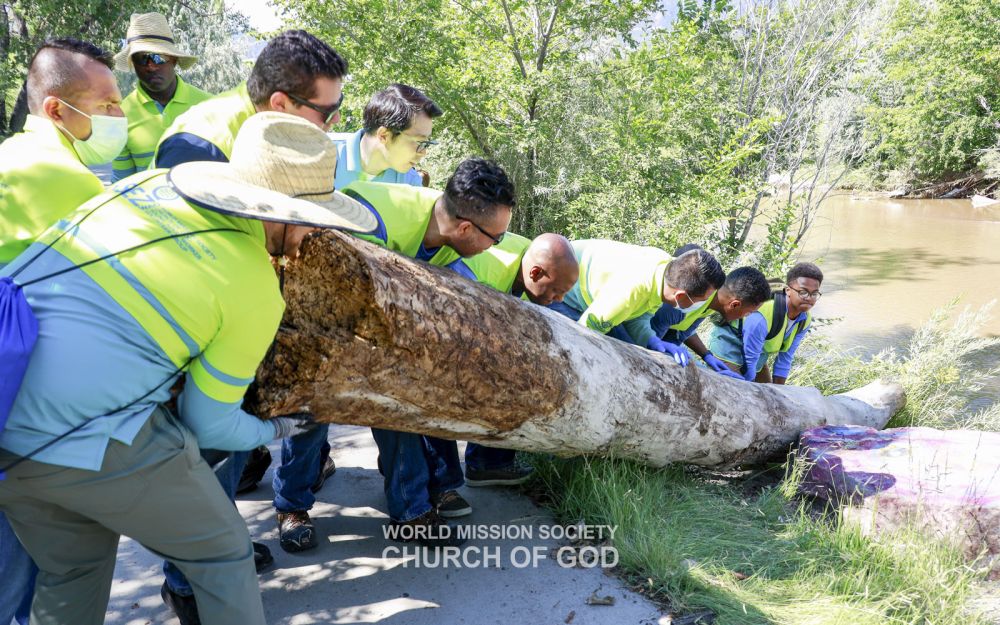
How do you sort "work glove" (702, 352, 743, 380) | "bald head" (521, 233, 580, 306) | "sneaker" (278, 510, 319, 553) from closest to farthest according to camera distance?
"sneaker" (278, 510, 319, 553) < "bald head" (521, 233, 580, 306) < "work glove" (702, 352, 743, 380)

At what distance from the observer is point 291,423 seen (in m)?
2.04

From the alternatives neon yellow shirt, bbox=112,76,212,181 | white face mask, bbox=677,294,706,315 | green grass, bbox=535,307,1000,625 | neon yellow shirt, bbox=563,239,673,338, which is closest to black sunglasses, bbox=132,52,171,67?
neon yellow shirt, bbox=112,76,212,181

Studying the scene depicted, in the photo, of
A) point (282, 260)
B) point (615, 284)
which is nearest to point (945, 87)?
point (615, 284)

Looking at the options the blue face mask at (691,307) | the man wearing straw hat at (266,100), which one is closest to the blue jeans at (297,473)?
the man wearing straw hat at (266,100)

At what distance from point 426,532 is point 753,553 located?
1.46m

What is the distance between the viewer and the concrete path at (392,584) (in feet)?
8.03

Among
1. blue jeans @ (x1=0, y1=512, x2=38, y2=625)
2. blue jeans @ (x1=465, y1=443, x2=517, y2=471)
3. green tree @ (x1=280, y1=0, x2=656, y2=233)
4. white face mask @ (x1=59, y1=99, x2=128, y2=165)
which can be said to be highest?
green tree @ (x1=280, y1=0, x2=656, y2=233)

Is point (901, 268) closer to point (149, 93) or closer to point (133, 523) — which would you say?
point (149, 93)

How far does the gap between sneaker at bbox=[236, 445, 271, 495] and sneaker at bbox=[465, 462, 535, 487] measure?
104 cm

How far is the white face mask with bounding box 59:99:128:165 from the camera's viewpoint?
2.37 meters

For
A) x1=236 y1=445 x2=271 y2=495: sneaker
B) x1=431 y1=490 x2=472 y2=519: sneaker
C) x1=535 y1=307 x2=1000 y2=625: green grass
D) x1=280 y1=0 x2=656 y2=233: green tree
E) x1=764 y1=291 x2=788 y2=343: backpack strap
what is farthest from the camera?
x1=280 y1=0 x2=656 y2=233: green tree

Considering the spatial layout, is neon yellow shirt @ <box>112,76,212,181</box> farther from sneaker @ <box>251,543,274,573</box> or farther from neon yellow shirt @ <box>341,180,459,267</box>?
sneaker @ <box>251,543,274,573</box>

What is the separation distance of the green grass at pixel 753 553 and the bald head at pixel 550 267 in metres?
Answer: 0.87

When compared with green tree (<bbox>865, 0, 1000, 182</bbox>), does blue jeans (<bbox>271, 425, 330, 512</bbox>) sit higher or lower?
lower
